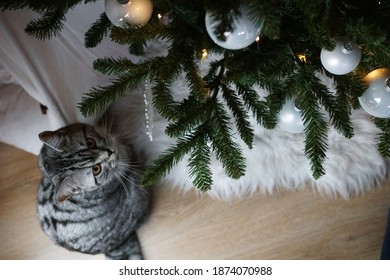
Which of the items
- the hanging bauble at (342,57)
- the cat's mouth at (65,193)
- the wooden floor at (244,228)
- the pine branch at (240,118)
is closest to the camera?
the hanging bauble at (342,57)

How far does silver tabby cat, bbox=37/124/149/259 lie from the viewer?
41.9 inches

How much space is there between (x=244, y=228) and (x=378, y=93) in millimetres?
706

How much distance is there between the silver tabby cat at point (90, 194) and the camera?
41.9 inches

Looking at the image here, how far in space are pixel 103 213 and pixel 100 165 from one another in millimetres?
159

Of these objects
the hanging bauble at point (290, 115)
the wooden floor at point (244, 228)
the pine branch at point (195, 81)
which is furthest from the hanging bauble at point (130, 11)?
the wooden floor at point (244, 228)

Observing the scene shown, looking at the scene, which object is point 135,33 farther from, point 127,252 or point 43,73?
point 127,252

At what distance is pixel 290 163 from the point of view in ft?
4.19

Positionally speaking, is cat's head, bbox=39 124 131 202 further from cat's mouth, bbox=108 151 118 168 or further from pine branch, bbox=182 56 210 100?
pine branch, bbox=182 56 210 100

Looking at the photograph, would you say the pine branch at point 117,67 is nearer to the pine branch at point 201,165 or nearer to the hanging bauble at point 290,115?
the pine branch at point 201,165

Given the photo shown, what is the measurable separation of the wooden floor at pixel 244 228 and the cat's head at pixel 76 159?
30 cm

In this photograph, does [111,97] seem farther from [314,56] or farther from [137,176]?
[137,176]

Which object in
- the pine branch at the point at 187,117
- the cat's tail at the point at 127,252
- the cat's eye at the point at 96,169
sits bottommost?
the cat's tail at the point at 127,252

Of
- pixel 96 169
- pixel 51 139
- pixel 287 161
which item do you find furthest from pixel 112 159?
pixel 287 161

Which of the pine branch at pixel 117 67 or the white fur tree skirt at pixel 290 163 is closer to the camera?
the pine branch at pixel 117 67
